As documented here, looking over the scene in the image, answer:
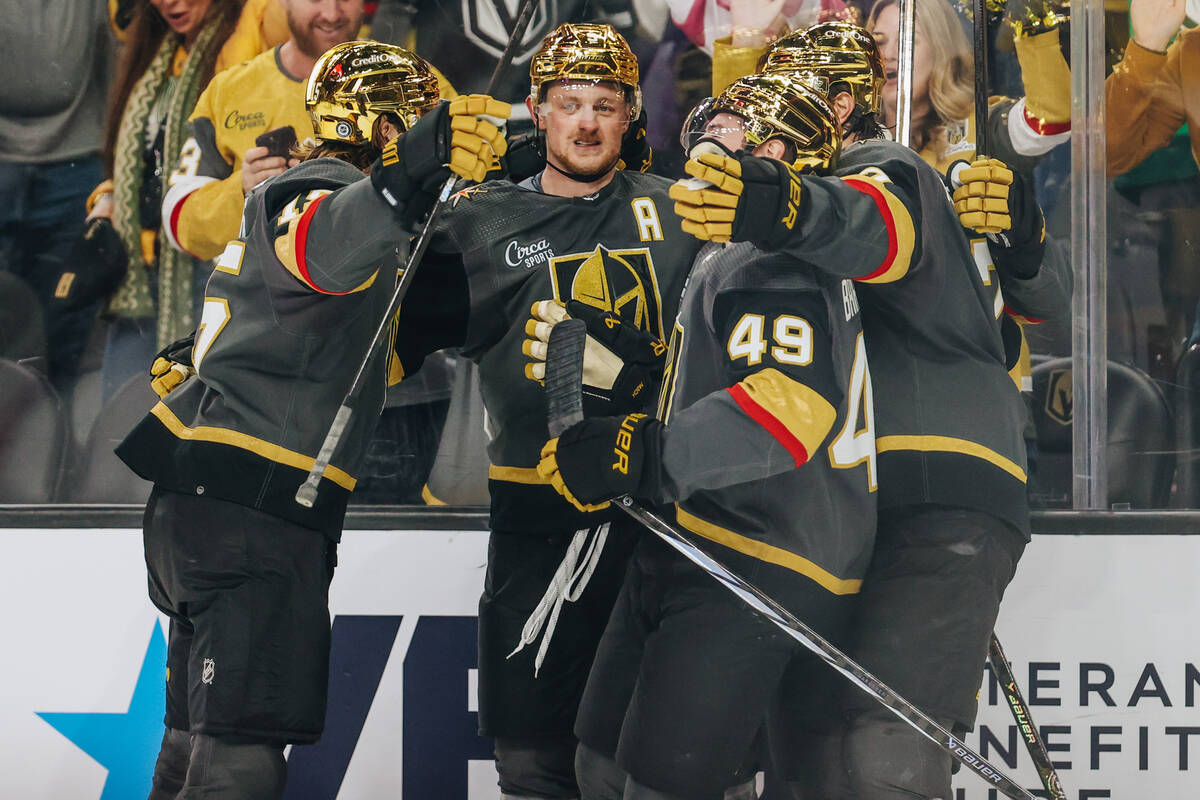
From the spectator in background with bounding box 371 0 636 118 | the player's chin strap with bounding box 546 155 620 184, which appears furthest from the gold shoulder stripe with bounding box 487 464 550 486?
the spectator in background with bounding box 371 0 636 118

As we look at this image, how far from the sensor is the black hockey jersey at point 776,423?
186 centimetres

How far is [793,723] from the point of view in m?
2.04

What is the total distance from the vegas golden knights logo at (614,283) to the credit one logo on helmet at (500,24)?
0.97 m

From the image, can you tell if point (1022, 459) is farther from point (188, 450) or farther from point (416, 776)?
point (416, 776)

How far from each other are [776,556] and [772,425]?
0.76 feet

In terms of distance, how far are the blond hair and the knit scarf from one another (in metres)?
1.81

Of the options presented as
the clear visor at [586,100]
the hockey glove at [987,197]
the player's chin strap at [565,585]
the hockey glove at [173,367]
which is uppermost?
the clear visor at [586,100]

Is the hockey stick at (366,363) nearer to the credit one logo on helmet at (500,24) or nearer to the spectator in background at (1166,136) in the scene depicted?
the credit one logo on helmet at (500,24)

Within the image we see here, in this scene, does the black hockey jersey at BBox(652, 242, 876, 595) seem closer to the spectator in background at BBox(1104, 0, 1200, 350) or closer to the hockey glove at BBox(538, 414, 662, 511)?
the hockey glove at BBox(538, 414, 662, 511)

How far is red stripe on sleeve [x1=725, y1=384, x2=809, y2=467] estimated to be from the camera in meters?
1.83

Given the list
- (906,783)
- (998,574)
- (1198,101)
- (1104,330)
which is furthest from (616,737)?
(1198,101)

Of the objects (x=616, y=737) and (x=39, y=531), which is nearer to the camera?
(x=616, y=737)

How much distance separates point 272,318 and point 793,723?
1.12 m

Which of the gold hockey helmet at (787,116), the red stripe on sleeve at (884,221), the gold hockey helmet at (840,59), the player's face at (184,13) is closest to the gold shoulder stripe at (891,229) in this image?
the red stripe on sleeve at (884,221)
